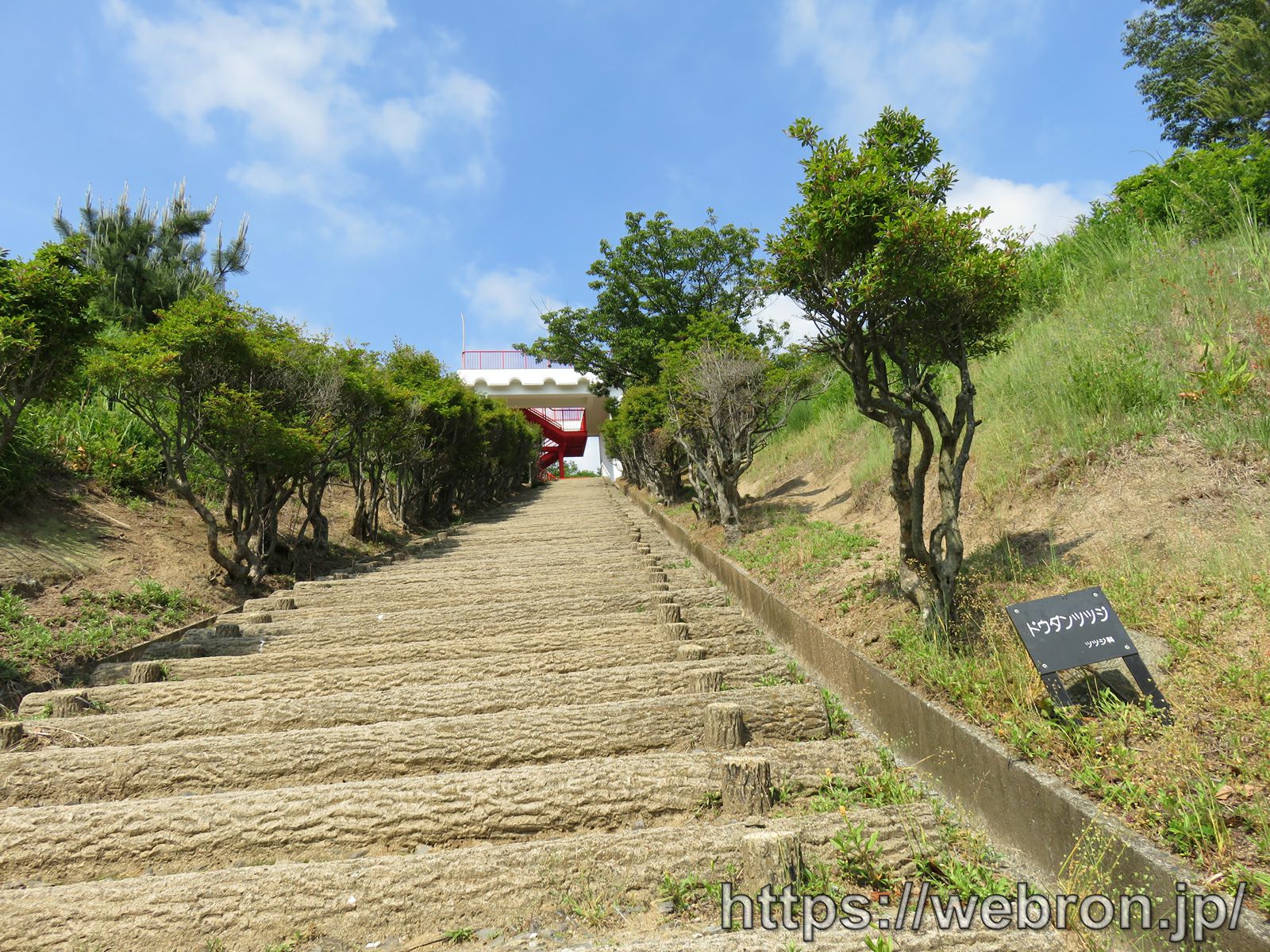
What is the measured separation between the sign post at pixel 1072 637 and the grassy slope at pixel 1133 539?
6.1 inches

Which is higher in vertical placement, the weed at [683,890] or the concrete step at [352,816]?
the concrete step at [352,816]

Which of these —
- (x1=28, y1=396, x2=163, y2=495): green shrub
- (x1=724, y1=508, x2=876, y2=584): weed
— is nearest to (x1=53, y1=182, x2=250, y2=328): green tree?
(x1=28, y1=396, x2=163, y2=495): green shrub

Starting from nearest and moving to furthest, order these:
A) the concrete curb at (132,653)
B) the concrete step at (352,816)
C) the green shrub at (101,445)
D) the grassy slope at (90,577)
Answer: the concrete step at (352,816) < the concrete curb at (132,653) < the grassy slope at (90,577) < the green shrub at (101,445)

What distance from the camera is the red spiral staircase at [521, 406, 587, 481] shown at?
138 ft

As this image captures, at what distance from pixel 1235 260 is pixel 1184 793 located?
628cm

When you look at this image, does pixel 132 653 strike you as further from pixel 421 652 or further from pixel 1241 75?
pixel 1241 75

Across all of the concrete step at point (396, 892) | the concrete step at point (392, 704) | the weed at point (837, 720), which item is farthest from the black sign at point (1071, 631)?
the concrete step at point (392, 704)

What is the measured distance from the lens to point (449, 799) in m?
3.04

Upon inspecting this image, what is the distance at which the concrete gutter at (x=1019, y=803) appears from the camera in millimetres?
2256

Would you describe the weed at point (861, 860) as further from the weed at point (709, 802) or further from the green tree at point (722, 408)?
the green tree at point (722, 408)

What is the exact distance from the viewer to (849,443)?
41.7 feet

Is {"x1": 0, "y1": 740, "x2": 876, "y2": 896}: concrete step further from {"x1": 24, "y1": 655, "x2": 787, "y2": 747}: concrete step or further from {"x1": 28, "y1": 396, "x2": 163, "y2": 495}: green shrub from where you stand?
{"x1": 28, "y1": 396, "x2": 163, "y2": 495}: green shrub

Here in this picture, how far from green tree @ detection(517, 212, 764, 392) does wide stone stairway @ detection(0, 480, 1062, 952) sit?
54.0 ft

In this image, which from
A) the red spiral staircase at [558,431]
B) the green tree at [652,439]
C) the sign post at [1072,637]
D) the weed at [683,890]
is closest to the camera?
the weed at [683,890]
